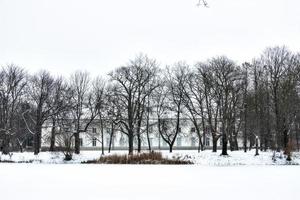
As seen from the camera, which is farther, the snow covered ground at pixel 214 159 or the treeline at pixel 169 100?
the treeline at pixel 169 100

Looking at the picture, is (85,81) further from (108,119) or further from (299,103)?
(299,103)

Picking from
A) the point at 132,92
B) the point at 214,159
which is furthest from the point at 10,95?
the point at 214,159

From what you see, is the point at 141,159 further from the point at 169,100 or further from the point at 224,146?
the point at 169,100

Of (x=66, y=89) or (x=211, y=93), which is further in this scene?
(x=66, y=89)

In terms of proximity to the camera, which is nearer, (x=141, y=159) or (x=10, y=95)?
(x=141, y=159)

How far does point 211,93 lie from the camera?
49.3 m

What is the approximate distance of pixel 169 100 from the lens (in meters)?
57.2

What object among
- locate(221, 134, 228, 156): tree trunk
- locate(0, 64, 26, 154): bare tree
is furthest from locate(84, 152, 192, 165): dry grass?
locate(0, 64, 26, 154): bare tree

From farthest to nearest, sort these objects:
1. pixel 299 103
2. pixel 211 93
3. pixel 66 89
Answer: pixel 66 89 < pixel 211 93 < pixel 299 103

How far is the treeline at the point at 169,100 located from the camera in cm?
4709

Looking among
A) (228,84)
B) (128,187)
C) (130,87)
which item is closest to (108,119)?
(130,87)

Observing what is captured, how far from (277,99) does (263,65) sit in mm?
5056

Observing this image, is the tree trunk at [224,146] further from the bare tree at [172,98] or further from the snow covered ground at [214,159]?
the bare tree at [172,98]

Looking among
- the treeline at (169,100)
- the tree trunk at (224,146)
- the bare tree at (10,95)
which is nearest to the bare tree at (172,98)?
the treeline at (169,100)
